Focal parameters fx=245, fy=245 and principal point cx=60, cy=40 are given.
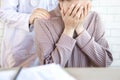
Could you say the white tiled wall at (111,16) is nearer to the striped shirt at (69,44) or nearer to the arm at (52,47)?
the striped shirt at (69,44)

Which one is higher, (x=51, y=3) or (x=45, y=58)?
(x=51, y=3)

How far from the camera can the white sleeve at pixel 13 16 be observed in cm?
103

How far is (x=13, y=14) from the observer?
A: 106 cm

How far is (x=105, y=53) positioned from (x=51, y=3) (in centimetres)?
42

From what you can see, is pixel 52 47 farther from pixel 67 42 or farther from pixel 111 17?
pixel 111 17

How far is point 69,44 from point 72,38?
1.0 inches

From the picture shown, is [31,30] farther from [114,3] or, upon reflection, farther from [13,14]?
[114,3]

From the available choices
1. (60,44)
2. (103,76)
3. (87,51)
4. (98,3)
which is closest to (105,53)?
(87,51)

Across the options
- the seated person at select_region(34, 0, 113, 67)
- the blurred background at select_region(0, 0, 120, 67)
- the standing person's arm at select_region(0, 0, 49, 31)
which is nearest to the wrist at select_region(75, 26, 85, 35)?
the seated person at select_region(34, 0, 113, 67)

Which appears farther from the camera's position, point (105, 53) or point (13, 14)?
point (13, 14)

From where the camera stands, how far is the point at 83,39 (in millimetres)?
882

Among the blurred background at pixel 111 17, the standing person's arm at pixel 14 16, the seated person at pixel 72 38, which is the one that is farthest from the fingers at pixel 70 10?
the blurred background at pixel 111 17

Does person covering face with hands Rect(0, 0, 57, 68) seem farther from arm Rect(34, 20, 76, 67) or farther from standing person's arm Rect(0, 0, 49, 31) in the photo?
arm Rect(34, 20, 76, 67)

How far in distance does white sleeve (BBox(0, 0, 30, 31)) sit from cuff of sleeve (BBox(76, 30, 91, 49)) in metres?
0.25
